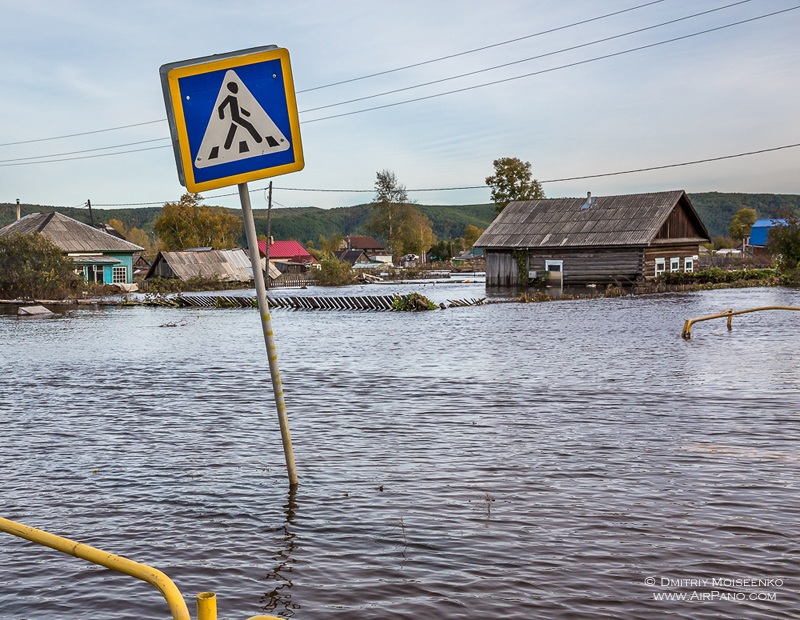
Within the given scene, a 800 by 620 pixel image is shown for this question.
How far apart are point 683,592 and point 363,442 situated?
483cm

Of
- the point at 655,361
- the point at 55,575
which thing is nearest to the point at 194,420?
the point at 55,575

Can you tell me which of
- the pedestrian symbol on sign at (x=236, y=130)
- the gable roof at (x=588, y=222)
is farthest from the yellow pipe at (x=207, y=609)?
the gable roof at (x=588, y=222)

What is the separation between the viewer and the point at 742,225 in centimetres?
13675

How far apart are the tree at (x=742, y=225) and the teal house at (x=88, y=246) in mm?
108827

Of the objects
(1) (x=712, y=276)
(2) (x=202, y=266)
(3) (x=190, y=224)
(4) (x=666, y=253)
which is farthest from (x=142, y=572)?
(3) (x=190, y=224)

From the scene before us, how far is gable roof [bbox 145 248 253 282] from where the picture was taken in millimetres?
71188

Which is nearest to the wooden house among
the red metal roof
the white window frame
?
the white window frame

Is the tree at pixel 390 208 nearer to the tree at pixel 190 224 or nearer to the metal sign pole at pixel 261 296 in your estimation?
the tree at pixel 190 224

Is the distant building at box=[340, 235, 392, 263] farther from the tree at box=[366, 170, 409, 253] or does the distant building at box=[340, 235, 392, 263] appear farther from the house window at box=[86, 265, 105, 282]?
the house window at box=[86, 265, 105, 282]

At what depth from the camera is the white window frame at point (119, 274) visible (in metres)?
69.7

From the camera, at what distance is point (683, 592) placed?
4539 millimetres

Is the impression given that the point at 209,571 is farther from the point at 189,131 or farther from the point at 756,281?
the point at 756,281

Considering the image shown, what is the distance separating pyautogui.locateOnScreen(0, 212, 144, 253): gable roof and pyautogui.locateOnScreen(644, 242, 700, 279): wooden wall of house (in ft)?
144

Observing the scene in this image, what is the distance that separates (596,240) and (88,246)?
44.4m
